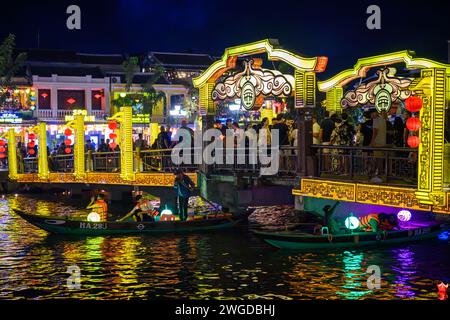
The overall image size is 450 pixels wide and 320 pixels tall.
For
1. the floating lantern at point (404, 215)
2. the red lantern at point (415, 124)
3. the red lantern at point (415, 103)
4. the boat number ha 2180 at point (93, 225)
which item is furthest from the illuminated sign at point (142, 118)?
the red lantern at point (415, 103)

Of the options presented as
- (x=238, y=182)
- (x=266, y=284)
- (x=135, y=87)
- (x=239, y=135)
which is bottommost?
(x=266, y=284)

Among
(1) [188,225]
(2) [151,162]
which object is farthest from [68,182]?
(1) [188,225]

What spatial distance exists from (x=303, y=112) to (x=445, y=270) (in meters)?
6.15

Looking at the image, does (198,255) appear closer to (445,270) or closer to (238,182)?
(238,182)

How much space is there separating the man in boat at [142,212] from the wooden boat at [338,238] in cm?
522

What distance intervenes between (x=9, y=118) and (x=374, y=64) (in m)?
33.8

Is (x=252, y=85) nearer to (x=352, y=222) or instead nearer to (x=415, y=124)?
(x=352, y=222)

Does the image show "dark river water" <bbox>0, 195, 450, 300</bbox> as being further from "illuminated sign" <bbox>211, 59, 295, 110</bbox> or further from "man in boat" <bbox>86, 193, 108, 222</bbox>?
"illuminated sign" <bbox>211, 59, 295, 110</bbox>

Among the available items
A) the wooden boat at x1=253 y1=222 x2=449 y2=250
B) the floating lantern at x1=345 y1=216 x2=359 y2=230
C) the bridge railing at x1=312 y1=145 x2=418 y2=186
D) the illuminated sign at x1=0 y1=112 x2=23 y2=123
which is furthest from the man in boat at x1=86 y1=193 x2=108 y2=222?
the illuminated sign at x1=0 y1=112 x2=23 y2=123

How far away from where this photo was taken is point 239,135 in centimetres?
2370

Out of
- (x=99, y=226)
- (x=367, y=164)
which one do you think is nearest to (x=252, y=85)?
(x=367, y=164)

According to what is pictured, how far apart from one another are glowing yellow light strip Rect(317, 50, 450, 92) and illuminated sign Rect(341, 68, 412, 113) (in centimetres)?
57

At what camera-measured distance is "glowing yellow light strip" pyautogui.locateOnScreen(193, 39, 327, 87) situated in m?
19.8

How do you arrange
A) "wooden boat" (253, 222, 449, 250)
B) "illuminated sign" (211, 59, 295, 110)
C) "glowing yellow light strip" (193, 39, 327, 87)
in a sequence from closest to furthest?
1. "wooden boat" (253, 222, 449, 250)
2. "glowing yellow light strip" (193, 39, 327, 87)
3. "illuminated sign" (211, 59, 295, 110)
